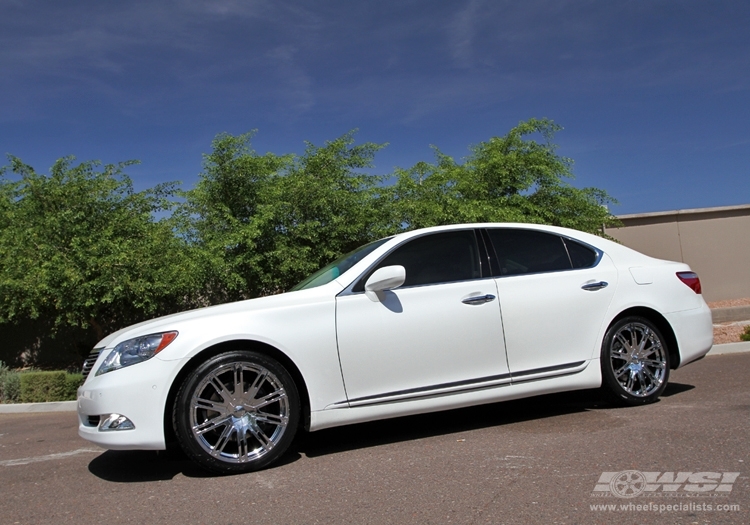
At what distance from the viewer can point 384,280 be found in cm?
468

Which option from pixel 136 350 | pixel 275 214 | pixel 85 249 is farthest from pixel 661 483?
pixel 85 249

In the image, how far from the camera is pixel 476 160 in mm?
11945

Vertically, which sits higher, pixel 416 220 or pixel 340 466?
pixel 416 220

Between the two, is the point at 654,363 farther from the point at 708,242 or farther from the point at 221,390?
the point at 708,242

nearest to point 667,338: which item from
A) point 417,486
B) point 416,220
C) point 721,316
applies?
point 417,486

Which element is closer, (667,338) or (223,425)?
(223,425)

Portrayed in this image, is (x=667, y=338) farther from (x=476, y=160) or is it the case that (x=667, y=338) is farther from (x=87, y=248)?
(x=87, y=248)

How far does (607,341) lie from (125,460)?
396 cm

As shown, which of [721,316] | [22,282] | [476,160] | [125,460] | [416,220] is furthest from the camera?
[721,316]

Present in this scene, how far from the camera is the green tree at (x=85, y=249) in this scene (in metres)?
10.3

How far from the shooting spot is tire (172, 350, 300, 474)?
4270mm

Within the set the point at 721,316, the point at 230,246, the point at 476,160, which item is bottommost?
the point at 721,316

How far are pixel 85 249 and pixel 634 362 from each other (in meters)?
8.48

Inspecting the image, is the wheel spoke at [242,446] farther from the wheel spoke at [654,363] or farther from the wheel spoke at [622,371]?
the wheel spoke at [654,363]
